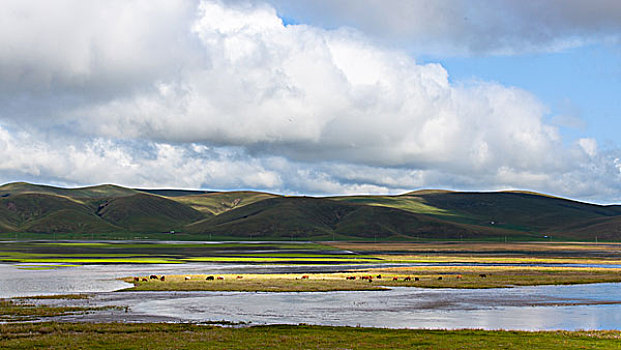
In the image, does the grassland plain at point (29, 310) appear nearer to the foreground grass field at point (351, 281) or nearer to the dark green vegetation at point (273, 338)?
the dark green vegetation at point (273, 338)

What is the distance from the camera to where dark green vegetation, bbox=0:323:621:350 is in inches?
1583

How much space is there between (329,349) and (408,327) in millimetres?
13056

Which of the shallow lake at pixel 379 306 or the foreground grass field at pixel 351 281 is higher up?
the foreground grass field at pixel 351 281

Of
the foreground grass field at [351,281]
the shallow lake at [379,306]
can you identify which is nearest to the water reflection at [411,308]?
the shallow lake at [379,306]

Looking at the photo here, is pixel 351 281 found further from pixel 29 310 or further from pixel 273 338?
pixel 273 338

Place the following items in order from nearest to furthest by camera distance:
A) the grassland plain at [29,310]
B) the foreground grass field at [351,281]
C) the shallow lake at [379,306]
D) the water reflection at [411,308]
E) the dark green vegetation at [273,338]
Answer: the dark green vegetation at [273,338] < the water reflection at [411,308] < the grassland plain at [29,310] < the shallow lake at [379,306] < the foreground grass field at [351,281]

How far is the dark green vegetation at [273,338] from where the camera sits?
132 feet

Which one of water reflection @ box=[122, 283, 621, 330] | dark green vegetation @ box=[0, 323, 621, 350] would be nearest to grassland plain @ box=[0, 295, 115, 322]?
dark green vegetation @ box=[0, 323, 621, 350]

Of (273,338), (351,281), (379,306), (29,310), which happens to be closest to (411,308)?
(379,306)

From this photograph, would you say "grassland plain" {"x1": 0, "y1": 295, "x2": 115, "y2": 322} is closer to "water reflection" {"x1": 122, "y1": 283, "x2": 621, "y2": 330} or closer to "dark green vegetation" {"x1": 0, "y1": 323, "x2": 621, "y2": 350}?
"dark green vegetation" {"x1": 0, "y1": 323, "x2": 621, "y2": 350}

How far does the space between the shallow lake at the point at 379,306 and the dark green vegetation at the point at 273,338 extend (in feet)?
16.0

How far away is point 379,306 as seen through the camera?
212 ft

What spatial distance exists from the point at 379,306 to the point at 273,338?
23371 mm

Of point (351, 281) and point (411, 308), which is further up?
point (351, 281)
